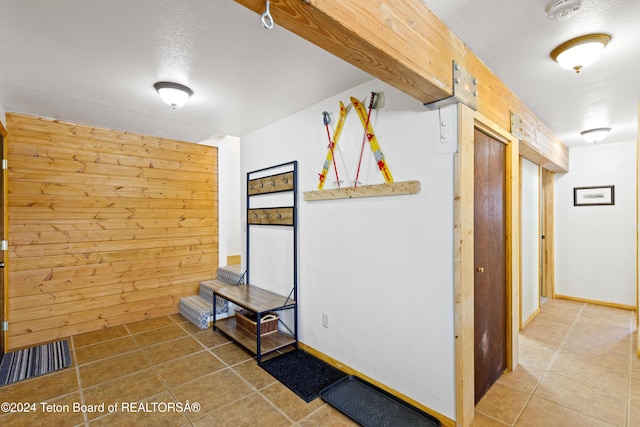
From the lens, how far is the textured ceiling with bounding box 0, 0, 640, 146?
1.56 metres

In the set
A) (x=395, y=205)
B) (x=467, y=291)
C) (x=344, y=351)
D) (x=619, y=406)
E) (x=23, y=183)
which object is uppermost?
(x=23, y=183)

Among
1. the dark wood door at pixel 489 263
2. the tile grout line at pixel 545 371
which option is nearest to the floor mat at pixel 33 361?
the dark wood door at pixel 489 263

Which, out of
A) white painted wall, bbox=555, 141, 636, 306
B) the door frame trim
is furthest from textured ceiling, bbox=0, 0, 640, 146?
white painted wall, bbox=555, 141, 636, 306

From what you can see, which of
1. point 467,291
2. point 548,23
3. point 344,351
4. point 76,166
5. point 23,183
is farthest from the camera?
point 76,166

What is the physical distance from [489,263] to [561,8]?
5.47ft

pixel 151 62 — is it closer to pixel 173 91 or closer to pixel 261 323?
pixel 173 91

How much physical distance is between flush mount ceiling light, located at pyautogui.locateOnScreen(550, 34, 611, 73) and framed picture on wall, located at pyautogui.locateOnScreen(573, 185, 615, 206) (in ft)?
12.1

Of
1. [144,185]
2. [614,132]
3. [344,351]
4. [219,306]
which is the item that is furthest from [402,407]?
[614,132]

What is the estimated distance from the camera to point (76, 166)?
11.3ft

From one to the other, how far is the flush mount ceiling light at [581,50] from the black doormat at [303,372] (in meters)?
2.76

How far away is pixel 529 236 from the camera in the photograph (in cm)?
374

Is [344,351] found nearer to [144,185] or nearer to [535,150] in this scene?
[535,150]

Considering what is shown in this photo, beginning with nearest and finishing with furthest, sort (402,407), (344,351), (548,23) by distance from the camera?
(548,23) < (402,407) < (344,351)

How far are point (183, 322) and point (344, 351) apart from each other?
7.57ft
